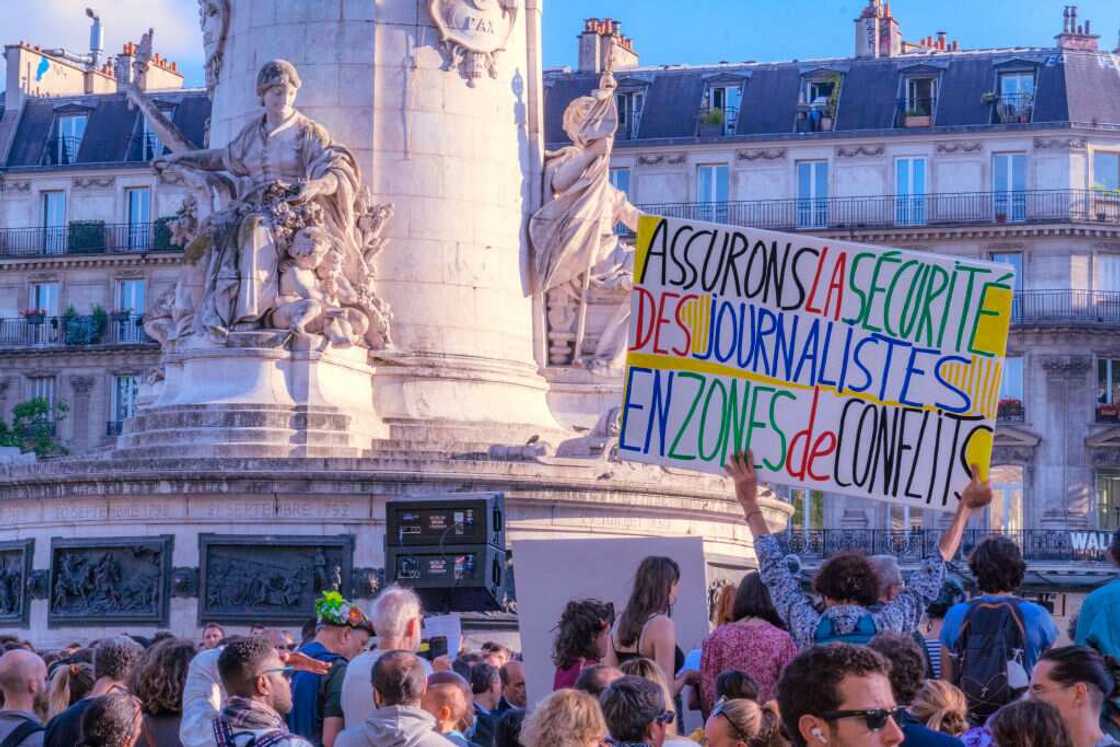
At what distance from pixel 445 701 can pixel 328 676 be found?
203cm

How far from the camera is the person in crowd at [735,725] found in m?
11.9

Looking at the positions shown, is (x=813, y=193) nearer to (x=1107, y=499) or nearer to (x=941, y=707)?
(x=1107, y=499)

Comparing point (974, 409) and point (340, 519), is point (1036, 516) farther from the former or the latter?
point (974, 409)

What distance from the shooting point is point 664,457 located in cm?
1466

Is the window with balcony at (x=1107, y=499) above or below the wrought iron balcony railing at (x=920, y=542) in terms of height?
above

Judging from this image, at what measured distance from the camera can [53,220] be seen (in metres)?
65.8

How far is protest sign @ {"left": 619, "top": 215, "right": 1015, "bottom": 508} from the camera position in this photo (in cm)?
1421

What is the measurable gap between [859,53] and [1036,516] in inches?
486

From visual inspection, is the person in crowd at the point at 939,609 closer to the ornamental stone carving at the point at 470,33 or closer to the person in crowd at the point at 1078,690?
the person in crowd at the point at 1078,690

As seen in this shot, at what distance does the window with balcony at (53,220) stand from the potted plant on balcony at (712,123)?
14.9 metres

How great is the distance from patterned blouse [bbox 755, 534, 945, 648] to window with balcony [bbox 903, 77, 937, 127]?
49.1 metres

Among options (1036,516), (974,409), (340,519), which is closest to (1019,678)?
(974,409)

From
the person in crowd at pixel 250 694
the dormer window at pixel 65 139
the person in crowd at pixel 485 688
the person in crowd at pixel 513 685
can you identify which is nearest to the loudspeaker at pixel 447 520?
the person in crowd at pixel 513 685

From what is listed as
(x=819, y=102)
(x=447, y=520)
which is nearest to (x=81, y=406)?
(x=819, y=102)
